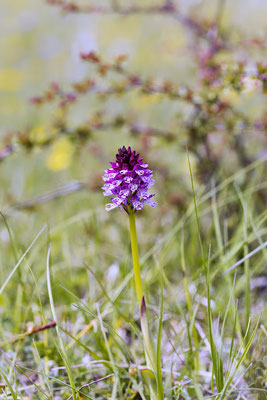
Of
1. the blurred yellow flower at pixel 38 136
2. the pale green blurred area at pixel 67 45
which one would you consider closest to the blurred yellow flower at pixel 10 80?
the pale green blurred area at pixel 67 45

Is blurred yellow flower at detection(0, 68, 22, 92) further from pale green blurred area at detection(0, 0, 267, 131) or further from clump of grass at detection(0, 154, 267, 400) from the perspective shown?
clump of grass at detection(0, 154, 267, 400)

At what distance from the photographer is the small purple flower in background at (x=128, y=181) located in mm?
838

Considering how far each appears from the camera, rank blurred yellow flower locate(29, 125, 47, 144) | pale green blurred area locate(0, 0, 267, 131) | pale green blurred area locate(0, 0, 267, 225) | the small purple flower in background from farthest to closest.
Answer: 1. pale green blurred area locate(0, 0, 267, 131)
2. pale green blurred area locate(0, 0, 267, 225)
3. blurred yellow flower locate(29, 125, 47, 144)
4. the small purple flower in background

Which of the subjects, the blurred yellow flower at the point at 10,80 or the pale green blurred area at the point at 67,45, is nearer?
the pale green blurred area at the point at 67,45

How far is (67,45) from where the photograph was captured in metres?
9.02

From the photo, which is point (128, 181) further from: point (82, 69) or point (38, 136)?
point (82, 69)

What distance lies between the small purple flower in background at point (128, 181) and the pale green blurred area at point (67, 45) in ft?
15.2

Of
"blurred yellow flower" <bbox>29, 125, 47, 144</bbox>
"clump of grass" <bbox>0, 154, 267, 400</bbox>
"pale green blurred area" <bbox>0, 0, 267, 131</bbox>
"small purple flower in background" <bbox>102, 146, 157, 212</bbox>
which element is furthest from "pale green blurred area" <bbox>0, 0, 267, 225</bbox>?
"small purple flower in background" <bbox>102, 146, 157, 212</bbox>

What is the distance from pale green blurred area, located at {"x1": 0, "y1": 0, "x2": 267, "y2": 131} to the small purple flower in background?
463cm

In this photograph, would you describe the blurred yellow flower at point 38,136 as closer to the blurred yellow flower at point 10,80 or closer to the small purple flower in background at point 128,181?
the small purple flower in background at point 128,181

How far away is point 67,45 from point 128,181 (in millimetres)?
8935

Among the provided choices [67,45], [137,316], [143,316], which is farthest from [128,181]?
[67,45]

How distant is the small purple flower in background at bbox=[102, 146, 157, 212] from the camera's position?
33.0 inches

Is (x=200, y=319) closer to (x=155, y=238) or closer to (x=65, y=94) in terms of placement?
(x=155, y=238)
